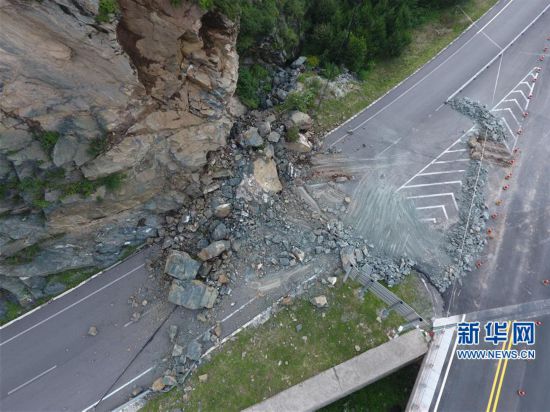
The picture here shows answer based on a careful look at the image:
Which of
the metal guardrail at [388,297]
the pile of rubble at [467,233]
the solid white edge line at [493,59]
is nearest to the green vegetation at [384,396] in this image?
the metal guardrail at [388,297]

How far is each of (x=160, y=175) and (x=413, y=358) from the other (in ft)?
54.4

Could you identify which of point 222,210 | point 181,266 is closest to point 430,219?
point 222,210

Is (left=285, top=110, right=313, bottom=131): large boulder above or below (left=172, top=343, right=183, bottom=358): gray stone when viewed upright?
above

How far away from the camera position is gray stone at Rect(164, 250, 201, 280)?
18297 millimetres

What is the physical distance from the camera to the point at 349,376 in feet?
54.0

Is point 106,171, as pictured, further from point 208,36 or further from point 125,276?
point 208,36

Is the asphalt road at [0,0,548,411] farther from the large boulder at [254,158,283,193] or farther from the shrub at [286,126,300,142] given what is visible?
the large boulder at [254,158,283,193]

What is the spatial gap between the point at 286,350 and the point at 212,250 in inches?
260

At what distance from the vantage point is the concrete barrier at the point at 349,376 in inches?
625

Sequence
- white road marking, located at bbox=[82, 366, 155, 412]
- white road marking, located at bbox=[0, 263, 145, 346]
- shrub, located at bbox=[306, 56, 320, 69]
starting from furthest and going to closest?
1. shrub, located at bbox=[306, 56, 320, 69]
2. white road marking, located at bbox=[0, 263, 145, 346]
3. white road marking, located at bbox=[82, 366, 155, 412]

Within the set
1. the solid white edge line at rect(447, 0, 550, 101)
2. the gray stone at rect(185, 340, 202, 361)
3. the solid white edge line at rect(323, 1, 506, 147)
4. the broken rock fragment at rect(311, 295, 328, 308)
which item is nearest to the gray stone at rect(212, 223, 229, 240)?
→ the gray stone at rect(185, 340, 202, 361)

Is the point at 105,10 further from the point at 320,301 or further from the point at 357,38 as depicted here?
the point at 357,38

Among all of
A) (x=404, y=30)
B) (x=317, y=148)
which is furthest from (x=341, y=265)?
(x=404, y=30)

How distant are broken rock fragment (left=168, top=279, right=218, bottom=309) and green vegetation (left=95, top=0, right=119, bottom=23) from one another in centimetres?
1284
